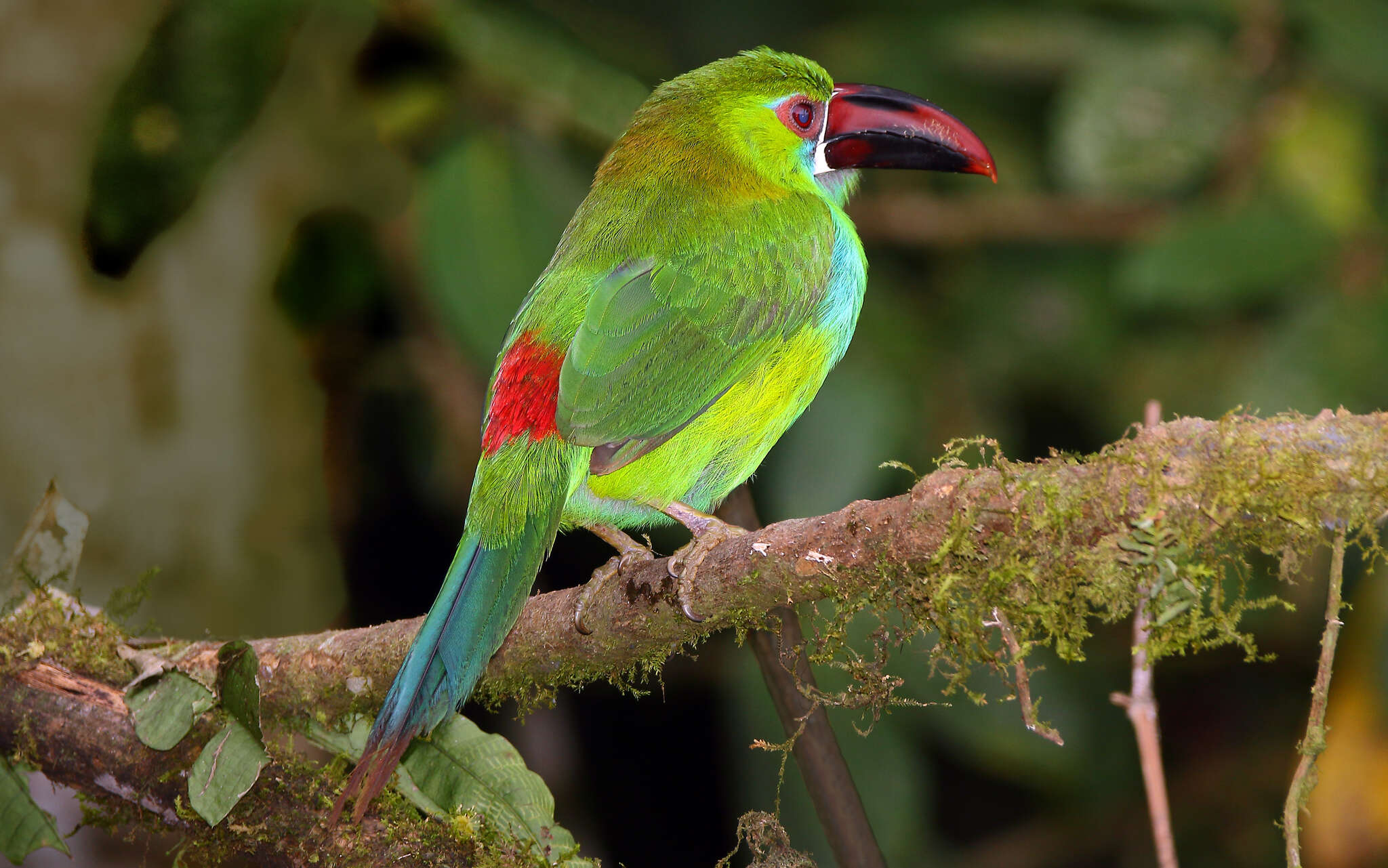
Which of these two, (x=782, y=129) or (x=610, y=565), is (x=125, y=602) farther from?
(x=782, y=129)

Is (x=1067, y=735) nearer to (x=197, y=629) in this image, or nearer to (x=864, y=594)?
(x=864, y=594)

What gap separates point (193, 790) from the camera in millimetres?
1800

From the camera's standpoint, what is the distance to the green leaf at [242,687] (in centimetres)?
187

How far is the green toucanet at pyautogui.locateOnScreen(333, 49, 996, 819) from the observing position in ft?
6.53

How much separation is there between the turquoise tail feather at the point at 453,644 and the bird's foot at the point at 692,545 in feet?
0.84

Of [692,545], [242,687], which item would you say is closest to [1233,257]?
[692,545]

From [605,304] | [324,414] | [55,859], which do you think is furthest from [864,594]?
[324,414]

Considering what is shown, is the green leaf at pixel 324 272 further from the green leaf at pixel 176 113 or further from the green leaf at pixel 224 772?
the green leaf at pixel 224 772

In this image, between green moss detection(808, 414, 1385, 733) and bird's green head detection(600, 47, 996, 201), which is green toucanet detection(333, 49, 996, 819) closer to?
bird's green head detection(600, 47, 996, 201)

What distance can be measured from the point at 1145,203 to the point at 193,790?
3.57 m

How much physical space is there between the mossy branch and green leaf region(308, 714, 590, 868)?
0.09 metres

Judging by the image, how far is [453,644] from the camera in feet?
6.08

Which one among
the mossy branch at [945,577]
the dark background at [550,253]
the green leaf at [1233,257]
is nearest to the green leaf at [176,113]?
the dark background at [550,253]

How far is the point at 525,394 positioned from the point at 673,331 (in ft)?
1.05
